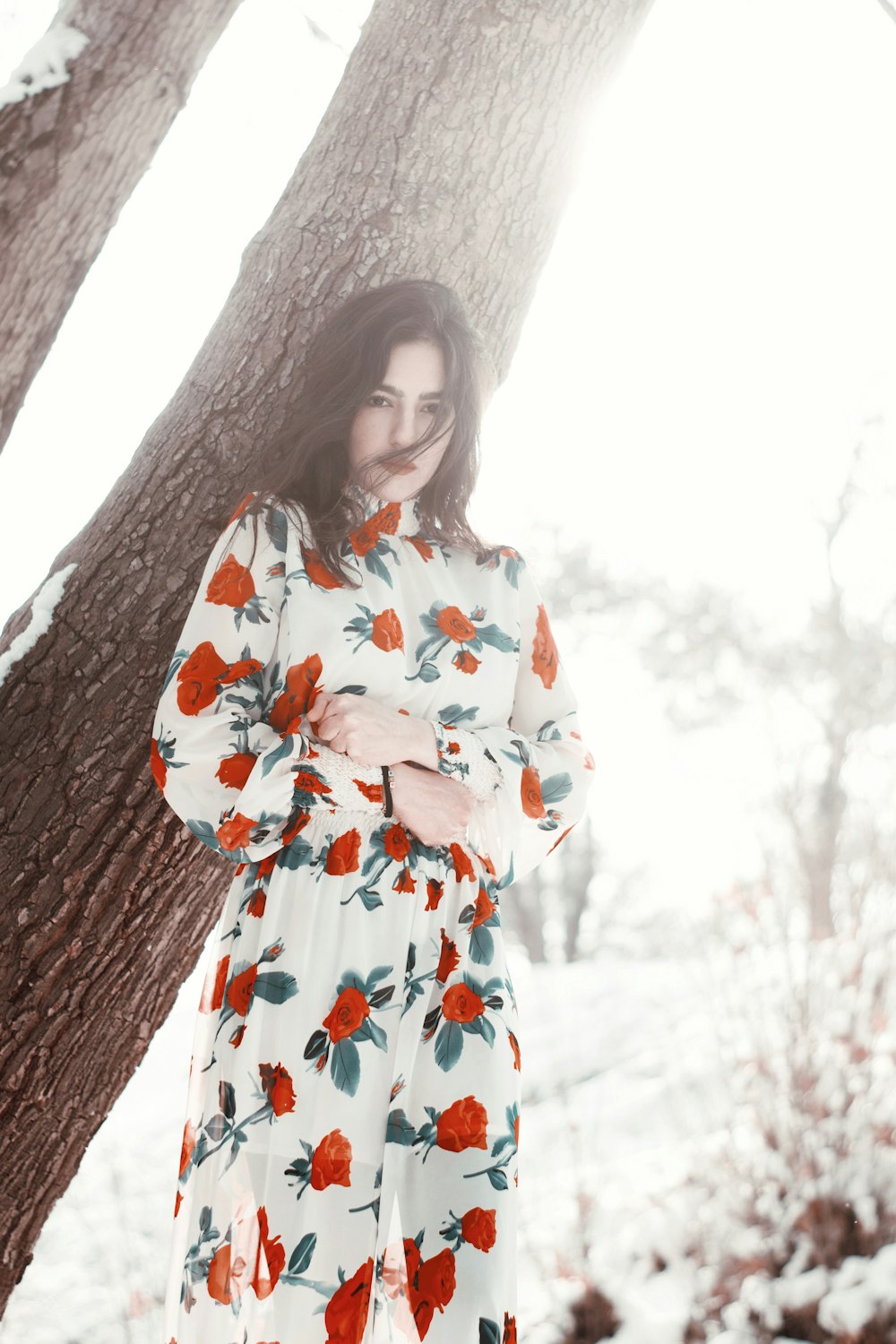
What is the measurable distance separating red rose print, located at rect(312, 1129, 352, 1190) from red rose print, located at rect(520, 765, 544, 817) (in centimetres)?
58

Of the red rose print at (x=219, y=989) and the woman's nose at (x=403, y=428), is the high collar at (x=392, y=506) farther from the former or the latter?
the red rose print at (x=219, y=989)

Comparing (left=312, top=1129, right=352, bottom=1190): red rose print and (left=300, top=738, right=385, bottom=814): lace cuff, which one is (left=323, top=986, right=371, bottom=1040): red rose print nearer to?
(left=312, top=1129, right=352, bottom=1190): red rose print

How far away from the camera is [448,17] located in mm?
2361

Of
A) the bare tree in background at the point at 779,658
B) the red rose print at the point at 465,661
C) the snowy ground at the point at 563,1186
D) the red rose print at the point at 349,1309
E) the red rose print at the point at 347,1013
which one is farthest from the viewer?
the bare tree in background at the point at 779,658

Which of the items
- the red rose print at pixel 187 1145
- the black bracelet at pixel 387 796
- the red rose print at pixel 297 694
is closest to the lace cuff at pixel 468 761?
the black bracelet at pixel 387 796

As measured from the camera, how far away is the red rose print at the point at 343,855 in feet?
5.04

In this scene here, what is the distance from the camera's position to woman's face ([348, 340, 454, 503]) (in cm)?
189

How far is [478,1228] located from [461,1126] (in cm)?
13

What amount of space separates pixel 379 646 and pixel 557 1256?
9.13ft

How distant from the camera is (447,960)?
1547 mm

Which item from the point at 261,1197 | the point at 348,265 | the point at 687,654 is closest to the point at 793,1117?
the point at 261,1197

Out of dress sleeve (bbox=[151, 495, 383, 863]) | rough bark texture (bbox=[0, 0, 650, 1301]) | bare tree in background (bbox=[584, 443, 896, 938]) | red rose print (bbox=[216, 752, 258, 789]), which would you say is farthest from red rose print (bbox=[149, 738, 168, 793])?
bare tree in background (bbox=[584, 443, 896, 938])

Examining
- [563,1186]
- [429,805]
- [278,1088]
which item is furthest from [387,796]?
[563,1186]

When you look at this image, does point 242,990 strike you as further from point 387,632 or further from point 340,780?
point 387,632
